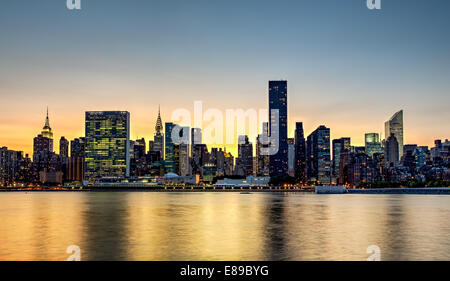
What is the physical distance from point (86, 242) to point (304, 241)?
26.3m

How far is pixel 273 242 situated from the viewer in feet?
166

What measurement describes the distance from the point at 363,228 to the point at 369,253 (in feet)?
79.8

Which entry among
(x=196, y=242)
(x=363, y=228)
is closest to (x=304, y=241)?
(x=196, y=242)
